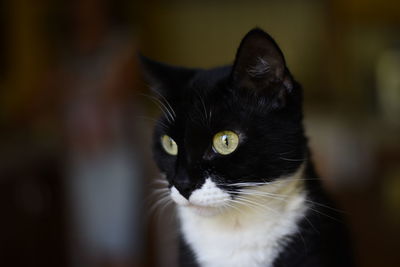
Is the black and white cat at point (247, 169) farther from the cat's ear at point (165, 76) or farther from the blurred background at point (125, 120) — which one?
the blurred background at point (125, 120)

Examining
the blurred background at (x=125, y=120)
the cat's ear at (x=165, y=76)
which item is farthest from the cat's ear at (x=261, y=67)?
the blurred background at (x=125, y=120)

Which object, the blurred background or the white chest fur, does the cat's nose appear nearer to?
the white chest fur

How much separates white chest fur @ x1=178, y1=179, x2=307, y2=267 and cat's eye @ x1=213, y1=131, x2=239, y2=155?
0.31 feet

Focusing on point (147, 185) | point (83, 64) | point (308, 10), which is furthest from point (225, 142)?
point (308, 10)

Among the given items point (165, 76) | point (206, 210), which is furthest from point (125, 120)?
point (206, 210)

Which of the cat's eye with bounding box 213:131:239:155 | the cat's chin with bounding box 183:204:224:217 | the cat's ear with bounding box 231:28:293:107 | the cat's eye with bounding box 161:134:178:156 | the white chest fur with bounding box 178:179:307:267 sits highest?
the cat's ear with bounding box 231:28:293:107

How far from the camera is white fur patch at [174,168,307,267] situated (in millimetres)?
976

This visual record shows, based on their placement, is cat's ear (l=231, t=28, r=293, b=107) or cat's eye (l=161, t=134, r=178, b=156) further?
cat's eye (l=161, t=134, r=178, b=156)

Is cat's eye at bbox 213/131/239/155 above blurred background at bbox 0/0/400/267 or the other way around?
above

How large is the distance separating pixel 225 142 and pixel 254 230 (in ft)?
0.59

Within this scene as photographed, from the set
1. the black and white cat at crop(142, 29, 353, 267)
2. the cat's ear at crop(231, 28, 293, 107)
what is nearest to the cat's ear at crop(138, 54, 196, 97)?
the black and white cat at crop(142, 29, 353, 267)

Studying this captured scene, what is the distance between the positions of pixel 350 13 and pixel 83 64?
5.51 feet

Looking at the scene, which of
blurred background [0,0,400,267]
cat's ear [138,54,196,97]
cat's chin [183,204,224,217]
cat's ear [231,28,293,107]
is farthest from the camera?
blurred background [0,0,400,267]

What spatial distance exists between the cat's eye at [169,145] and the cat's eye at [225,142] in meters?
0.10
